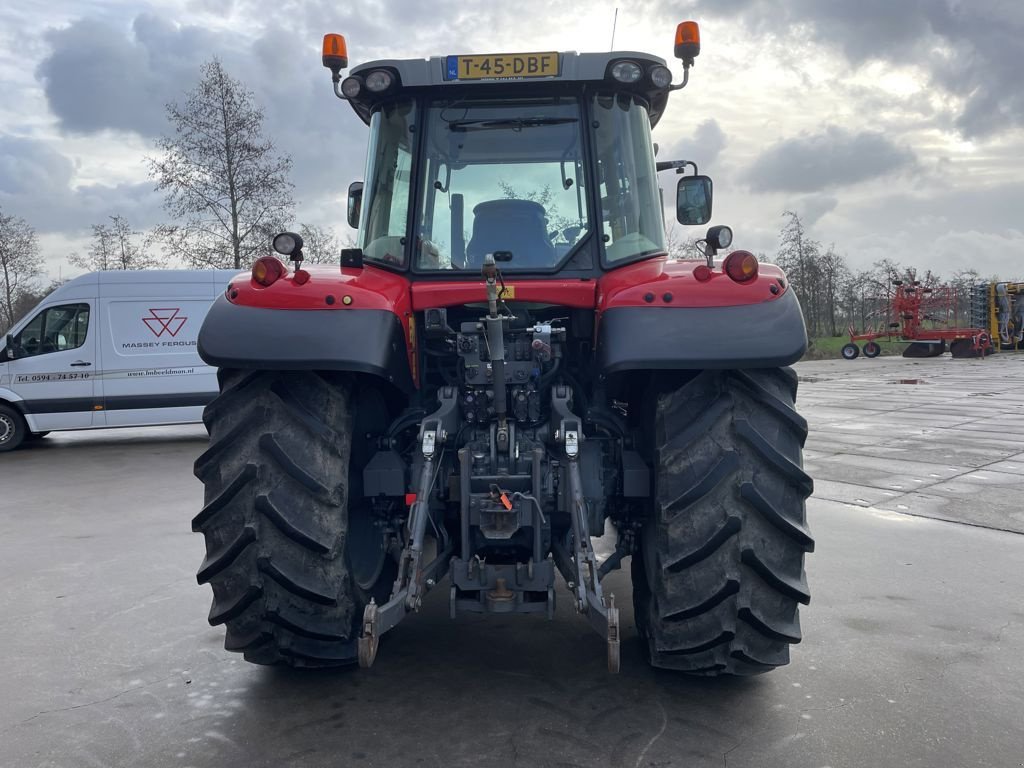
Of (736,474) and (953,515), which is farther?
(953,515)

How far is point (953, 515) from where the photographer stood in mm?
6797

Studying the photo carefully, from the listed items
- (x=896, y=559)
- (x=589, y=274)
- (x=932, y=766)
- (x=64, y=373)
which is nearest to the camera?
(x=932, y=766)

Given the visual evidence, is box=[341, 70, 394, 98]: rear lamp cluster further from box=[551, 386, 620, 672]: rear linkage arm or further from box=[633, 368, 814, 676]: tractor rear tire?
box=[633, 368, 814, 676]: tractor rear tire

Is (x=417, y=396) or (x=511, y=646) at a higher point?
(x=417, y=396)

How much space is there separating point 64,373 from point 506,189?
33.6 feet

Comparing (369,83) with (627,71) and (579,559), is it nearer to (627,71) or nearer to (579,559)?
(627,71)

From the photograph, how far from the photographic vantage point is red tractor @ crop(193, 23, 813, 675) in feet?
10.3

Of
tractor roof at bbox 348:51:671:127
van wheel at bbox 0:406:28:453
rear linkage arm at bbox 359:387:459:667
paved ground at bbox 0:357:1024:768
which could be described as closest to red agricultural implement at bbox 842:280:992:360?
paved ground at bbox 0:357:1024:768

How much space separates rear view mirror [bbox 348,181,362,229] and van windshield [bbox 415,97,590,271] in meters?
1.28

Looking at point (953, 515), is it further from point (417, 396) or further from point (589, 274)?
point (417, 396)

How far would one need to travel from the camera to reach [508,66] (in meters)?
3.83

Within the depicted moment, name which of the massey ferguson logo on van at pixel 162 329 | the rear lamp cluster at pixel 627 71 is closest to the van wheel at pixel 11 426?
the massey ferguson logo on van at pixel 162 329

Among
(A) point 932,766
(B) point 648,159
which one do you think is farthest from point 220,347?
(A) point 932,766

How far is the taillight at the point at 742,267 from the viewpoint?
3279mm
